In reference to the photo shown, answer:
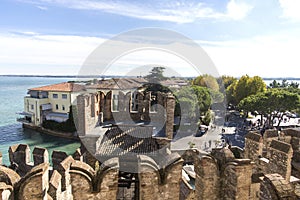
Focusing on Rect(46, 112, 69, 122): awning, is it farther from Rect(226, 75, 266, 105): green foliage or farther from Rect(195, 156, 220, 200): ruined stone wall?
Rect(195, 156, 220, 200): ruined stone wall

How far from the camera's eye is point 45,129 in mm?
50125

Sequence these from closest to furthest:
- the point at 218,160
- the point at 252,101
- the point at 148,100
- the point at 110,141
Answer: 1. the point at 218,160
2. the point at 110,141
3. the point at 148,100
4. the point at 252,101

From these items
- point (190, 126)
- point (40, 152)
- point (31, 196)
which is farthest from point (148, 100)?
point (190, 126)

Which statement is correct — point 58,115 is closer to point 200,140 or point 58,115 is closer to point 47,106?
point 47,106

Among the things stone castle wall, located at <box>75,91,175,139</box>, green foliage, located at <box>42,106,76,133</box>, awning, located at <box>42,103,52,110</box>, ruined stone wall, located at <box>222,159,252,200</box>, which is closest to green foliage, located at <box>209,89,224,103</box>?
green foliage, located at <box>42,106,76,133</box>

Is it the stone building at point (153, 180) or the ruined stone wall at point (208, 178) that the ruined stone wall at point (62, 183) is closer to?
the stone building at point (153, 180)

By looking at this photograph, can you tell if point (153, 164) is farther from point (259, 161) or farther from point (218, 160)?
point (259, 161)

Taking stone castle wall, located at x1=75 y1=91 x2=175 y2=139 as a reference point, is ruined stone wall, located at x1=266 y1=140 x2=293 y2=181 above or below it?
below

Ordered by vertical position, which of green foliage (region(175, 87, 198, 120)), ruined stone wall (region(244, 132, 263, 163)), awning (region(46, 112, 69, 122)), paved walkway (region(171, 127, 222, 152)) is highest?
ruined stone wall (region(244, 132, 263, 163))

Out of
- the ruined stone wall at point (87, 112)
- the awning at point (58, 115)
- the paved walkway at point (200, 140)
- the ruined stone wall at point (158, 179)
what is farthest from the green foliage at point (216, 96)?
the ruined stone wall at point (158, 179)

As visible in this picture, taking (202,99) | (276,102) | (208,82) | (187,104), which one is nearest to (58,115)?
(187,104)

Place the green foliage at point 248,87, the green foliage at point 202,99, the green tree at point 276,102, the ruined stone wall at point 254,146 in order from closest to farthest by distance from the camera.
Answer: the ruined stone wall at point 254,146 < the green tree at point 276,102 < the green foliage at point 202,99 < the green foliage at point 248,87

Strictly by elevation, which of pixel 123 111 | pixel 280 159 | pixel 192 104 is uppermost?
pixel 123 111

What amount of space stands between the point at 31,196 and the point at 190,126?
45.3 metres
